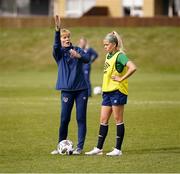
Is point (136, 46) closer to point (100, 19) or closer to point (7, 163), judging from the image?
point (100, 19)

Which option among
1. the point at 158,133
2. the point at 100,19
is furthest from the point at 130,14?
the point at 158,133

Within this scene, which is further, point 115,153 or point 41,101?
point 41,101

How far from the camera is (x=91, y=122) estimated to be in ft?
68.1

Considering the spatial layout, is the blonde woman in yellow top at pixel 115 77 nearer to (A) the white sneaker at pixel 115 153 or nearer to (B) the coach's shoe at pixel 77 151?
(A) the white sneaker at pixel 115 153

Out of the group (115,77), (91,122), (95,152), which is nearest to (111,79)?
(115,77)

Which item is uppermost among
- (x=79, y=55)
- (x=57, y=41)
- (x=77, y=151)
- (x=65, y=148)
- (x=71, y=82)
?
(x=57, y=41)

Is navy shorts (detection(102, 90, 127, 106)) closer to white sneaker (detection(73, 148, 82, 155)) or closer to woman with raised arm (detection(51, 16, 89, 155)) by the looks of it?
woman with raised arm (detection(51, 16, 89, 155))

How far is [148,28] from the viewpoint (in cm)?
5675

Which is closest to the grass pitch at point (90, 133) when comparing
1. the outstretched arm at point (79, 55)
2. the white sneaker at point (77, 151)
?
the white sneaker at point (77, 151)

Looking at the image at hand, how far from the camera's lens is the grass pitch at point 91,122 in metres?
13.8

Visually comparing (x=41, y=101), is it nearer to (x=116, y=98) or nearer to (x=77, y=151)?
(x=77, y=151)

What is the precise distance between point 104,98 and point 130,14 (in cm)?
5196

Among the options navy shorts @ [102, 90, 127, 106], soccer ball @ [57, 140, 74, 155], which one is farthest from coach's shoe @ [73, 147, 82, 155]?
navy shorts @ [102, 90, 127, 106]

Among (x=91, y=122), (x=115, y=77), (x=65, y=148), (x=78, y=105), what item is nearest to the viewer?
(x=115, y=77)
